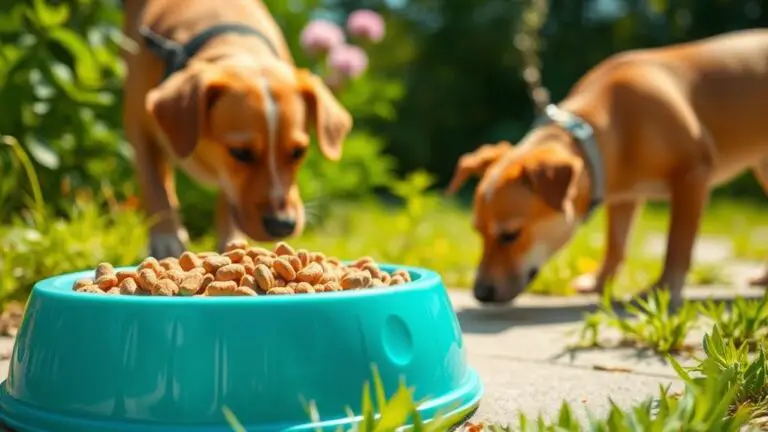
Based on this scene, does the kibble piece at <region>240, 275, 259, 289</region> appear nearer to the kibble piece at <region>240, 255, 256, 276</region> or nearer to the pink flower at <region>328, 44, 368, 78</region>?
the kibble piece at <region>240, 255, 256, 276</region>

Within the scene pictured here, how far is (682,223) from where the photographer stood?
3.70m

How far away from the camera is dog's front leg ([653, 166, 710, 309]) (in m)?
3.64

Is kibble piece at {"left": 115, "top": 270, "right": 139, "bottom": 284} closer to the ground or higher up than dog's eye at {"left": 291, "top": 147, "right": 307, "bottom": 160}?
higher up

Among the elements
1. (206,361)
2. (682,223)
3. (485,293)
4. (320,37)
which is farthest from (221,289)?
(320,37)

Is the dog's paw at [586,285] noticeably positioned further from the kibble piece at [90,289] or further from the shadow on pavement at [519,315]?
the kibble piece at [90,289]

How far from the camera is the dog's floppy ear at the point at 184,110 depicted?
10.5ft

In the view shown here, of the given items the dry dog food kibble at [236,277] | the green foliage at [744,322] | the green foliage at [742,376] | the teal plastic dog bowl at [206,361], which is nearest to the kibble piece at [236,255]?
the dry dog food kibble at [236,277]

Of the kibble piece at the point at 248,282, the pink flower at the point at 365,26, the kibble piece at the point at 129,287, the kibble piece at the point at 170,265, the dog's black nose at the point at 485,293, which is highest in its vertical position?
the kibble piece at the point at 248,282

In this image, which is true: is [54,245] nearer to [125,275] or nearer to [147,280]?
[125,275]

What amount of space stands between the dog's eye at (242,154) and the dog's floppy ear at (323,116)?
0.31m

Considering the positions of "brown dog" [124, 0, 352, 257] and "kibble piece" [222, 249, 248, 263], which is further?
"brown dog" [124, 0, 352, 257]

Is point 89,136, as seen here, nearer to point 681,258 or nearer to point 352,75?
point 352,75

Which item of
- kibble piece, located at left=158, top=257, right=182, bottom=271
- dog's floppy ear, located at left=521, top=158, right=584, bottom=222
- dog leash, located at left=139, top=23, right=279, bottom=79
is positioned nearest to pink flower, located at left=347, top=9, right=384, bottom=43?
dog leash, located at left=139, top=23, right=279, bottom=79

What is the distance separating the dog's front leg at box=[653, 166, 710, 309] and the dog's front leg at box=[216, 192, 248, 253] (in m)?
1.58
